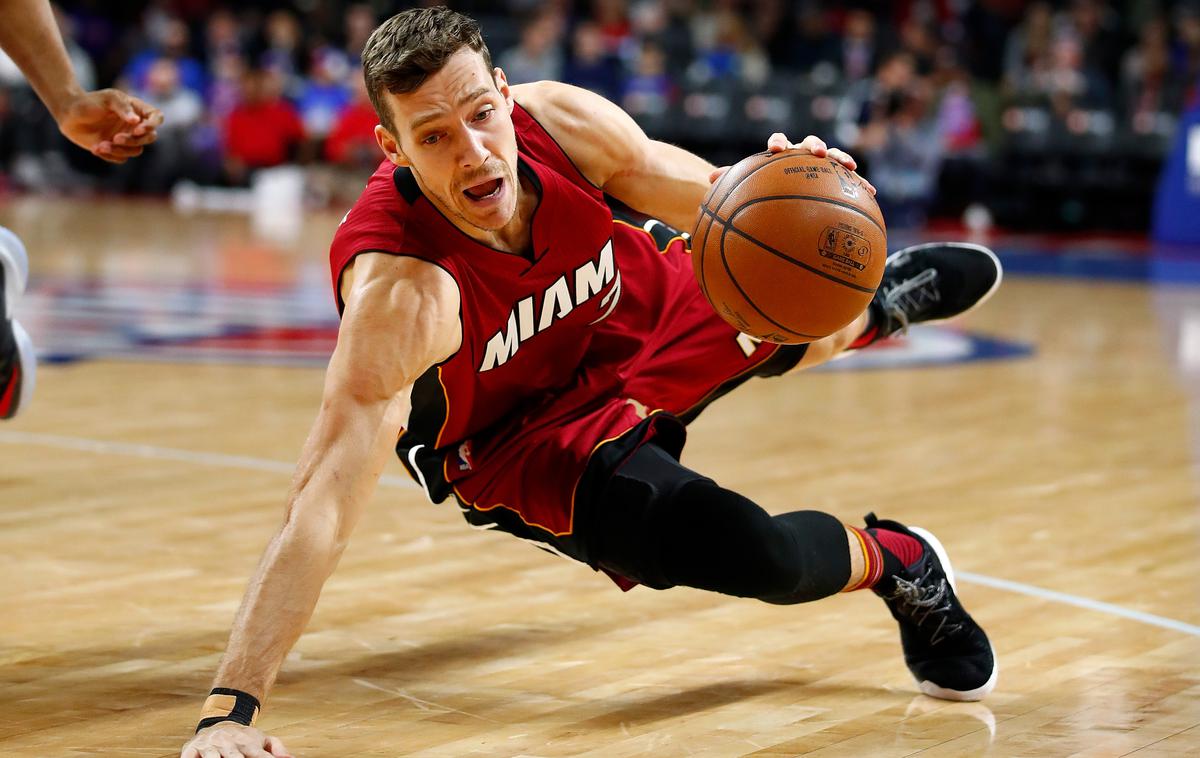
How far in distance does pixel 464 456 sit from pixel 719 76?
1341cm

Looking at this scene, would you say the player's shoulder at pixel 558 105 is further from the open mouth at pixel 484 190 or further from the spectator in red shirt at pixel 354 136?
the spectator in red shirt at pixel 354 136

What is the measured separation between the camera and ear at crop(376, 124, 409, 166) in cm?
312

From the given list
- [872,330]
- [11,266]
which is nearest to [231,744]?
[872,330]

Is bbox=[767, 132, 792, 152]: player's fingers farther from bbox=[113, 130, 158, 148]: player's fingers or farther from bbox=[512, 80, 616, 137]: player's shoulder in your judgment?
bbox=[113, 130, 158, 148]: player's fingers

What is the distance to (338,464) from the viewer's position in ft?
9.31

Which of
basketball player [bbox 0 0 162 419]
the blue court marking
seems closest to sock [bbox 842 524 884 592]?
basketball player [bbox 0 0 162 419]

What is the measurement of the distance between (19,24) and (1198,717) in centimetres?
309

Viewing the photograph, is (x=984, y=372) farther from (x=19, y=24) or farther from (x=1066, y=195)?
(x=1066, y=195)

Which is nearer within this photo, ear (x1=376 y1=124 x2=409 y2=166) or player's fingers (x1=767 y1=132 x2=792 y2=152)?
ear (x1=376 y1=124 x2=409 y2=166)

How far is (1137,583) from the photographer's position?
4.21 metres

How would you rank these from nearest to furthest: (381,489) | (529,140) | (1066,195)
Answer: (529,140), (381,489), (1066,195)

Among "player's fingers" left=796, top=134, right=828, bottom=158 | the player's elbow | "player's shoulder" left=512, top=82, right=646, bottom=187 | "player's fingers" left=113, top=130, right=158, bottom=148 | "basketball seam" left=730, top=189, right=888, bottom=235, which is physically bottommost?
the player's elbow

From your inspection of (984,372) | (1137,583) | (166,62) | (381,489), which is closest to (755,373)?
(1137,583)

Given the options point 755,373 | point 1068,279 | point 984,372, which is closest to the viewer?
point 755,373
